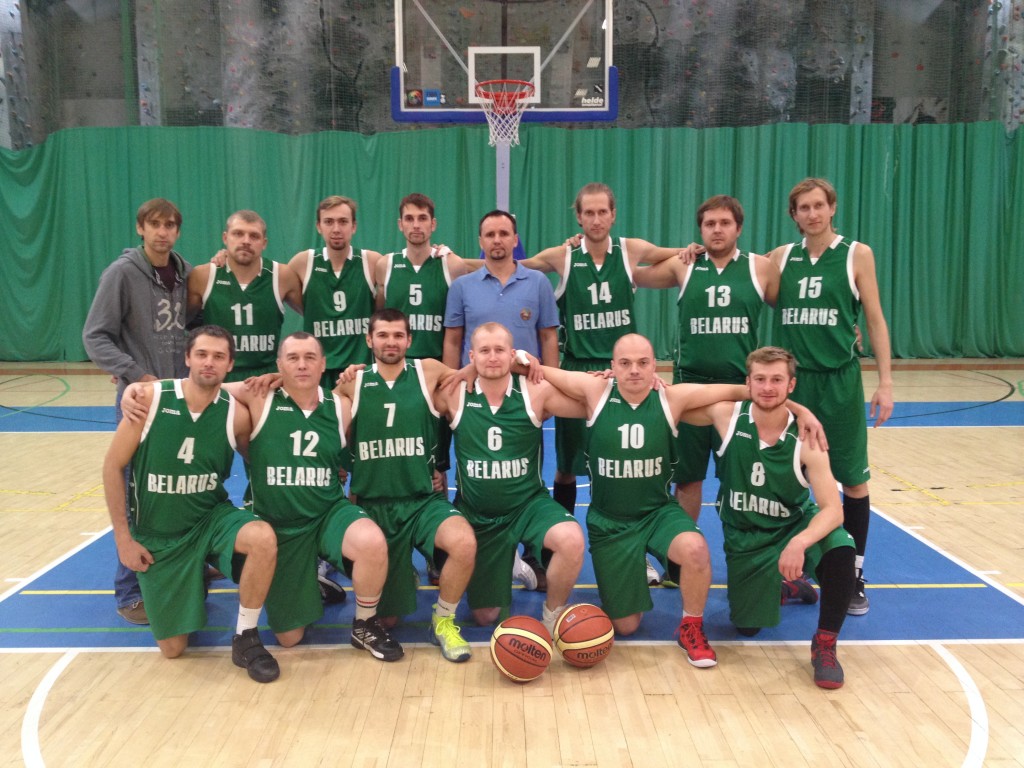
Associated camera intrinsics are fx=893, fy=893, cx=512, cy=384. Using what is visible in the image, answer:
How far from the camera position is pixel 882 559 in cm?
527

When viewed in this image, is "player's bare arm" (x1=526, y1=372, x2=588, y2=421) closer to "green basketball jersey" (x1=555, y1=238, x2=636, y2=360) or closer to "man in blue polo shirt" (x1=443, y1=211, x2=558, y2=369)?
"man in blue polo shirt" (x1=443, y1=211, x2=558, y2=369)

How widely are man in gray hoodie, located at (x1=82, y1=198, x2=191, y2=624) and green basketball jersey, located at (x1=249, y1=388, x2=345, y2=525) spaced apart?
2.27 feet

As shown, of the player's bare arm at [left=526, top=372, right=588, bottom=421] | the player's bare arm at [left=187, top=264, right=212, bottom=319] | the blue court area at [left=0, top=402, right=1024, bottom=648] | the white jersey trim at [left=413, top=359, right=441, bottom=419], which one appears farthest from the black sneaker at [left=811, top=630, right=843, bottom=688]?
the player's bare arm at [left=187, top=264, right=212, bottom=319]

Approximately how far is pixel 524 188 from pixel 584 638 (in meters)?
9.75

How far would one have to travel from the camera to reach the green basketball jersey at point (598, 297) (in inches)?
200

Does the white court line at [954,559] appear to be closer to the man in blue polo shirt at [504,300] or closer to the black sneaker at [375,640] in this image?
the man in blue polo shirt at [504,300]

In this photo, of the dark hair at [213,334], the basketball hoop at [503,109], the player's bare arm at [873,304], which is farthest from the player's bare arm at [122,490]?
the basketball hoop at [503,109]

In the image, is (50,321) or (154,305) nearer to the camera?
(154,305)

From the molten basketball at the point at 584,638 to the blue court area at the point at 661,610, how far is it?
16.2 inches

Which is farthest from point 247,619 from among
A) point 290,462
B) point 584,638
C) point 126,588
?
point 584,638

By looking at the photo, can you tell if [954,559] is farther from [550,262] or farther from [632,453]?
[550,262]

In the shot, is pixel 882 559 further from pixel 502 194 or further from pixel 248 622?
pixel 502 194

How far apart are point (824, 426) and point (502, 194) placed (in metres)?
4.65

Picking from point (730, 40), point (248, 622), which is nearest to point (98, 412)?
point (248, 622)
